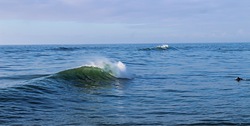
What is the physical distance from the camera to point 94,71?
70.2 feet

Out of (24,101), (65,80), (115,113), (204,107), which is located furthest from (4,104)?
(65,80)

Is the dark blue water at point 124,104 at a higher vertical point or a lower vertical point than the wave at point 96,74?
lower

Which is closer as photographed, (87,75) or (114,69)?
(87,75)

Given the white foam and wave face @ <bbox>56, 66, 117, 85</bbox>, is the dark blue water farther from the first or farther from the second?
the white foam

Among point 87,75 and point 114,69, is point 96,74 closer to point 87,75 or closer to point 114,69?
point 87,75

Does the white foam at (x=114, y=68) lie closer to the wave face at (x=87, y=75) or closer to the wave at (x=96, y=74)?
the wave at (x=96, y=74)

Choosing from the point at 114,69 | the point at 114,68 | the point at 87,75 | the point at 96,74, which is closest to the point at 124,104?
the point at 87,75

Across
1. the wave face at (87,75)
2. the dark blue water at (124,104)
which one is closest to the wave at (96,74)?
the wave face at (87,75)

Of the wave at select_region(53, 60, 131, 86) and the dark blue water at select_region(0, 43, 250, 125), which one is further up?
the wave at select_region(53, 60, 131, 86)

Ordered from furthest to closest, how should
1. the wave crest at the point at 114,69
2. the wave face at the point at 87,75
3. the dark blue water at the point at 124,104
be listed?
the wave crest at the point at 114,69, the wave face at the point at 87,75, the dark blue water at the point at 124,104

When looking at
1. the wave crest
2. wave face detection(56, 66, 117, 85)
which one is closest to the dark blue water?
wave face detection(56, 66, 117, 85)

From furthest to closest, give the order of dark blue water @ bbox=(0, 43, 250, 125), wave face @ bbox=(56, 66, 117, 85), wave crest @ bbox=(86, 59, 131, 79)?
wave crest @ bbox=(86, 59, 131, 79) < wave face @ bbox=(56, 66, 117, 85) < dark blue water @ bbox=(0, 43, 250, 125)

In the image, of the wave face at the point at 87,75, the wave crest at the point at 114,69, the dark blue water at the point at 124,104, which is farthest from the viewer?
the wave crest at the point at 114,69

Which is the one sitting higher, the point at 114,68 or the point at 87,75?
the point at 114,68
